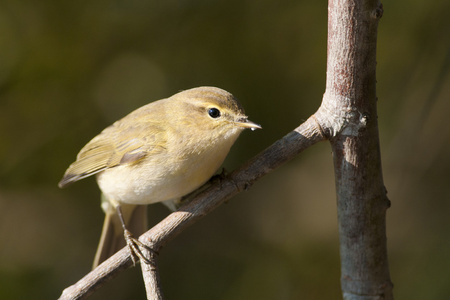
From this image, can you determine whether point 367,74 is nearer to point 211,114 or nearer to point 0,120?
point 211,114

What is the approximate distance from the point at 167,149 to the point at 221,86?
0.99 m

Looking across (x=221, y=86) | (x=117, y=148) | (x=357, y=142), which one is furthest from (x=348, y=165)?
(x=221, y=86)

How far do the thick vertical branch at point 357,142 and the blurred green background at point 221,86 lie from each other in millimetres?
1176

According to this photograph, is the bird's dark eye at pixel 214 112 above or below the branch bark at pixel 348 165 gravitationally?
above

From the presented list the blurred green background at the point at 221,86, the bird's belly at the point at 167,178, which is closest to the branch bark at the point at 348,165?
the bird's belly at the point at 167,178

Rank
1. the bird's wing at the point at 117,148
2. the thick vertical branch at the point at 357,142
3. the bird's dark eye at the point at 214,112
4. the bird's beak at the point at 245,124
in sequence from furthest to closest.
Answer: the bird's wing at the point at 117,148 → the bird's dark eye at the point at 214,112 → the bird's beak at the point at 245,124 → the thick vertical branch at the point at 357,142

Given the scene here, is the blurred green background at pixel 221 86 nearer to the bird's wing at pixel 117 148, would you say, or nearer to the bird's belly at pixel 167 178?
the bird's wing at pixel 117 148

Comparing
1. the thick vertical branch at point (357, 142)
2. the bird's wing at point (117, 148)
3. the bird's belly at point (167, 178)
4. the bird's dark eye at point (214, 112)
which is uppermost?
the bird's wing at point (117, 148)

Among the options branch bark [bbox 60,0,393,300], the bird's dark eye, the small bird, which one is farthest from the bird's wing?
branch bark [bbox 60,0,393,300]

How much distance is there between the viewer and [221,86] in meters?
3.49

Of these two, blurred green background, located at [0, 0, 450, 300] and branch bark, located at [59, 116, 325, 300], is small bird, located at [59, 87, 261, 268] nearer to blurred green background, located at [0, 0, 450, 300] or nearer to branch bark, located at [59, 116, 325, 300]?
branch bark, located at [59, 116, 325, 300]

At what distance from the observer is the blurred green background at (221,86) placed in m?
3.41

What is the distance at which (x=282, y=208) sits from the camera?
383cm

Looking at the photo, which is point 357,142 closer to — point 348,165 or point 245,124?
point 348,165
